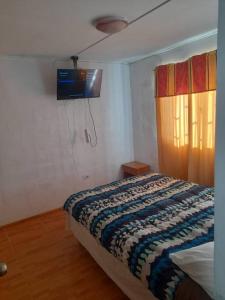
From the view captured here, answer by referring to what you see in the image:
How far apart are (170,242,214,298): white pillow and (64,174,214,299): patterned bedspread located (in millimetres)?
51

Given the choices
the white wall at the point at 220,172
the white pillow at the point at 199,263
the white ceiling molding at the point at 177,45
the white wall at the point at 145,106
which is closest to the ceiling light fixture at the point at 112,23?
the white ceiling molding at the point at 177,45

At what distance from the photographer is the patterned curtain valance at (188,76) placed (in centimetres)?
277

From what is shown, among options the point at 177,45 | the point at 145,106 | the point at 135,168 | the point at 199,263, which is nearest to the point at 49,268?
the point at 199,263

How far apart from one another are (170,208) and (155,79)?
2.17m

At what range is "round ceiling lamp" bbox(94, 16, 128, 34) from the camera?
2029 millimetres

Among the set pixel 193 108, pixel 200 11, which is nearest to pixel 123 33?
pixel 200 11

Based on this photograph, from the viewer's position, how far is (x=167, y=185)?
2.70 m

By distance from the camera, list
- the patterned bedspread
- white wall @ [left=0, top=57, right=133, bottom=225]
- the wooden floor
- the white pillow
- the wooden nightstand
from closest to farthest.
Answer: the white pillow < the patterned bedspread < the wooden floor < white wall @ [left=0, top=57, right=133, bottom=225] < the wooden nightstand

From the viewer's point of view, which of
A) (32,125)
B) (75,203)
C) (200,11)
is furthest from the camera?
(32,125)

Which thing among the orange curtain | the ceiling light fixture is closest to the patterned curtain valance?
the orange curtain

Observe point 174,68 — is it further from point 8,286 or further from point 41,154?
point 8,286

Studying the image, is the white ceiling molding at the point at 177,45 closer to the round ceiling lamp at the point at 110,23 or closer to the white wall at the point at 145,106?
the white wall at the point at 145,106

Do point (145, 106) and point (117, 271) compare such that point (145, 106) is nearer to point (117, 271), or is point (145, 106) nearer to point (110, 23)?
point (110, 23)

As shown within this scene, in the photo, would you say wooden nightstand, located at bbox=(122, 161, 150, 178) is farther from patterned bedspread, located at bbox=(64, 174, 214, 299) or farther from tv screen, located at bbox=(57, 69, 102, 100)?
tv screen, located at bbox=(57, 69, 102, 100)
